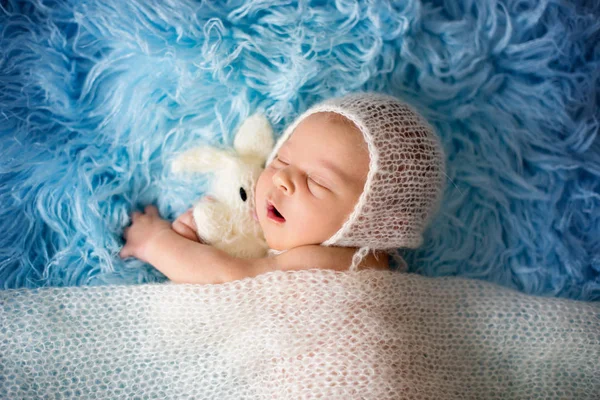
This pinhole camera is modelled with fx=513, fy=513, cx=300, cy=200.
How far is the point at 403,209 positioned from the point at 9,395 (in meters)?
0.98

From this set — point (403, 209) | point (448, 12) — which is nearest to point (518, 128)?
point (448, 12)

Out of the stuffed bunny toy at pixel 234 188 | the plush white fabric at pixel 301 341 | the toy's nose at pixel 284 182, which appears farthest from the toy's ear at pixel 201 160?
the plush white fabric at pixel 301 341

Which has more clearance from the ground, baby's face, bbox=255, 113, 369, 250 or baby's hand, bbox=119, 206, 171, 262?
baby's face, bbox=255, 113, 369, 250

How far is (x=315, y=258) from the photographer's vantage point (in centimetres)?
118

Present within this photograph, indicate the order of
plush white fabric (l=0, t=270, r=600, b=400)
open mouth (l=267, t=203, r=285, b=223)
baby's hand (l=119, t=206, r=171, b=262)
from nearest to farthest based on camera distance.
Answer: plush white fabric (l=0, t=270, r=600, b=400) → open mouth (l=267, t=203, r=285, b=223) → baby's hand (l=119, t=206, r=171, b=262)

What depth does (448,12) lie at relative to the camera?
56.5 inches

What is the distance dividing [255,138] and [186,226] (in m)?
0.29

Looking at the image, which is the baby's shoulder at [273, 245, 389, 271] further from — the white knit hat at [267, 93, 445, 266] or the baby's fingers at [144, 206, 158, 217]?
the baby's fingers at [144, 206, 158, 217]

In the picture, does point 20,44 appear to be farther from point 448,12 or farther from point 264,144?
point 448,12

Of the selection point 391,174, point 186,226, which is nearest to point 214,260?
point 186,226

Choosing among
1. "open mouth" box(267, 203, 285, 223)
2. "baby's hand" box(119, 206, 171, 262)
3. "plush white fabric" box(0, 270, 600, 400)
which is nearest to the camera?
"plush white fabric" box(0, 270, 600, 400)

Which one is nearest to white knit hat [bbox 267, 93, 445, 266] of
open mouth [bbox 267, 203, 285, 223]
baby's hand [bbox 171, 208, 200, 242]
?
open mouth [bbox 267, 203, 285, 223]

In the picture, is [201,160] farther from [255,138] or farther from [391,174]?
[391,174]

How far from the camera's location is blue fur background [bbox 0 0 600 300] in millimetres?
1359
